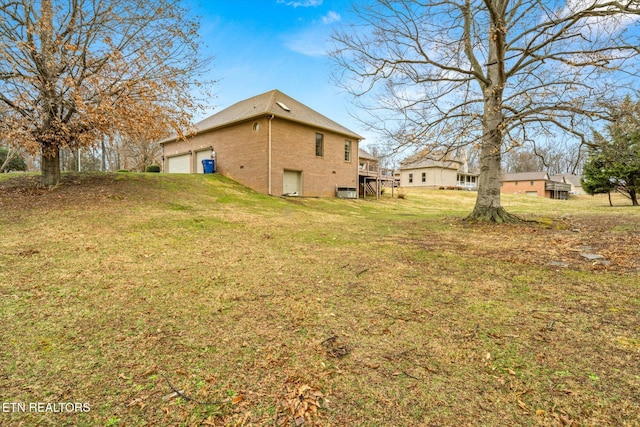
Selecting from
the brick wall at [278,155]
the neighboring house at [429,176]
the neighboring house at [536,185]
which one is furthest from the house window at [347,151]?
the neighboring house at [536,185]

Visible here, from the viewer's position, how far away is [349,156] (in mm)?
21281

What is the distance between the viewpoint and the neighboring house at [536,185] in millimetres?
46062

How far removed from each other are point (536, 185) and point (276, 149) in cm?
4708

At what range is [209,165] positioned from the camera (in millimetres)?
18859

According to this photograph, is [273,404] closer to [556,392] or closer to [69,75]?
[556,392]

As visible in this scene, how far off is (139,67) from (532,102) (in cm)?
1166

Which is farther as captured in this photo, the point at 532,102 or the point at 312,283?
the point at 532,102

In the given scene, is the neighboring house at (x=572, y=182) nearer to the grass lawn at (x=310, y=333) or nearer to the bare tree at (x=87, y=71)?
the grass lawn at (x=310, y=333)

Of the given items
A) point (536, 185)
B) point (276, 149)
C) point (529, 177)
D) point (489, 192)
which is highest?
point (529, 177)

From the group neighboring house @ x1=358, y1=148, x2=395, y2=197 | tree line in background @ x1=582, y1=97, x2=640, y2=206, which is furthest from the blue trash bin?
tree line in background @ x1=582, y1=97, x2=640, y2=206

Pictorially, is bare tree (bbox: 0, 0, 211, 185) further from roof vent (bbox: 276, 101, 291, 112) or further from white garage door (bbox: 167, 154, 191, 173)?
white garage door (bbox: 167, 154, 191, 173)

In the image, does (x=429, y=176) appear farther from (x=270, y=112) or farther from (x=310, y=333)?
(x=310, y=333)

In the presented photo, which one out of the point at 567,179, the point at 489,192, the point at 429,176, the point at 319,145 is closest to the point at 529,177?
the point at 567,179

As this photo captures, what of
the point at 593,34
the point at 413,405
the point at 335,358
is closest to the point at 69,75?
the point at 335,358
